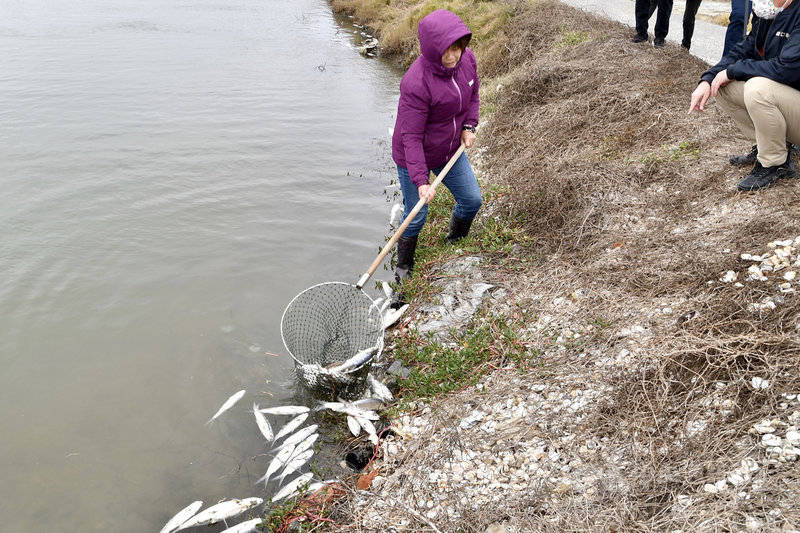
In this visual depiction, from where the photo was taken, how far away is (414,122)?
16.8ft

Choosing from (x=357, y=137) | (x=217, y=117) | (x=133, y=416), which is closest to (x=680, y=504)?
(x=133, y=416)

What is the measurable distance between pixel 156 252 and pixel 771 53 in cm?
762

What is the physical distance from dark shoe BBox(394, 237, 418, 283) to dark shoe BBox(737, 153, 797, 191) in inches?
138

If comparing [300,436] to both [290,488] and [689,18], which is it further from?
[689,18]

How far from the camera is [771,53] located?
5195 millimetres

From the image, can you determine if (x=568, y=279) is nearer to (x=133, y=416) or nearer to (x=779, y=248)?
(x=779, y=248)

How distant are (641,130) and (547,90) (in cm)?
253

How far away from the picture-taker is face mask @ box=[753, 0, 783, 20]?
16.2 ft

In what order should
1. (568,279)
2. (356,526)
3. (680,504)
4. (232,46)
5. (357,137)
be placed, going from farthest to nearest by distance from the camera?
(232,46)
(357,137)
(568,279)
(356,526)
(680,504)

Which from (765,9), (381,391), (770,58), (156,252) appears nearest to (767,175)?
(770,58)

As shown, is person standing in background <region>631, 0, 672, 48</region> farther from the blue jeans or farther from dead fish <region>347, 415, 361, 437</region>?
dead fish <region>347, 415, 361, 437</region>

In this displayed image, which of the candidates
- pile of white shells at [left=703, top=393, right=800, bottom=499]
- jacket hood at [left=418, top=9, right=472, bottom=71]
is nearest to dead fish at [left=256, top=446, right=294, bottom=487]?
pile of white shells at [left=703, top=393, right=800, bottom=499]


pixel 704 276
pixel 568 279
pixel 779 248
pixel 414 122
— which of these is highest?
pixel 414 122

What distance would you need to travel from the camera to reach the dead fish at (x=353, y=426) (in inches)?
186
